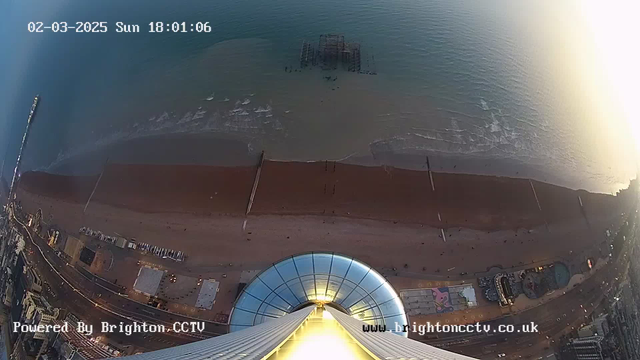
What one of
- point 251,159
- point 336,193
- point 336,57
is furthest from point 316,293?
point 336,57

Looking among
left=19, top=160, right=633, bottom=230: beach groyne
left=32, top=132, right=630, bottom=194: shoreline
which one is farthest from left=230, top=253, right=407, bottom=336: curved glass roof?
left=32, top=132, right=630, bottom=194: shoreline

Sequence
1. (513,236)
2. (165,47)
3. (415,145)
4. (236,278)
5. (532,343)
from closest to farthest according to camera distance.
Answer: (532,343)
(236,278)
(513,236)
(415,145)
(165,47)

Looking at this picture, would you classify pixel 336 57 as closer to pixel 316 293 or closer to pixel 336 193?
pixel 336 193

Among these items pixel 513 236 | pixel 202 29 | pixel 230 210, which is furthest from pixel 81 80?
pixel 513 236

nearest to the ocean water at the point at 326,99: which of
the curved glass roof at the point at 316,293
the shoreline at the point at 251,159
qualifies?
the shoreline at the point at 251,159

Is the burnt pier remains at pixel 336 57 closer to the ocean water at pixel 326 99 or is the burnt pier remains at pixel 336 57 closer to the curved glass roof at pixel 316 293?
the ocean water at pixel 326 99

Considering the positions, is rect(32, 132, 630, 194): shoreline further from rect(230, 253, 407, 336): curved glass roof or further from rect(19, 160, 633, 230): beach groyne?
rect(230, 253, 407, 336): curved glass roof

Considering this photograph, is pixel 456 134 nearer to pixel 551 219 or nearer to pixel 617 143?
pixel 551 219
